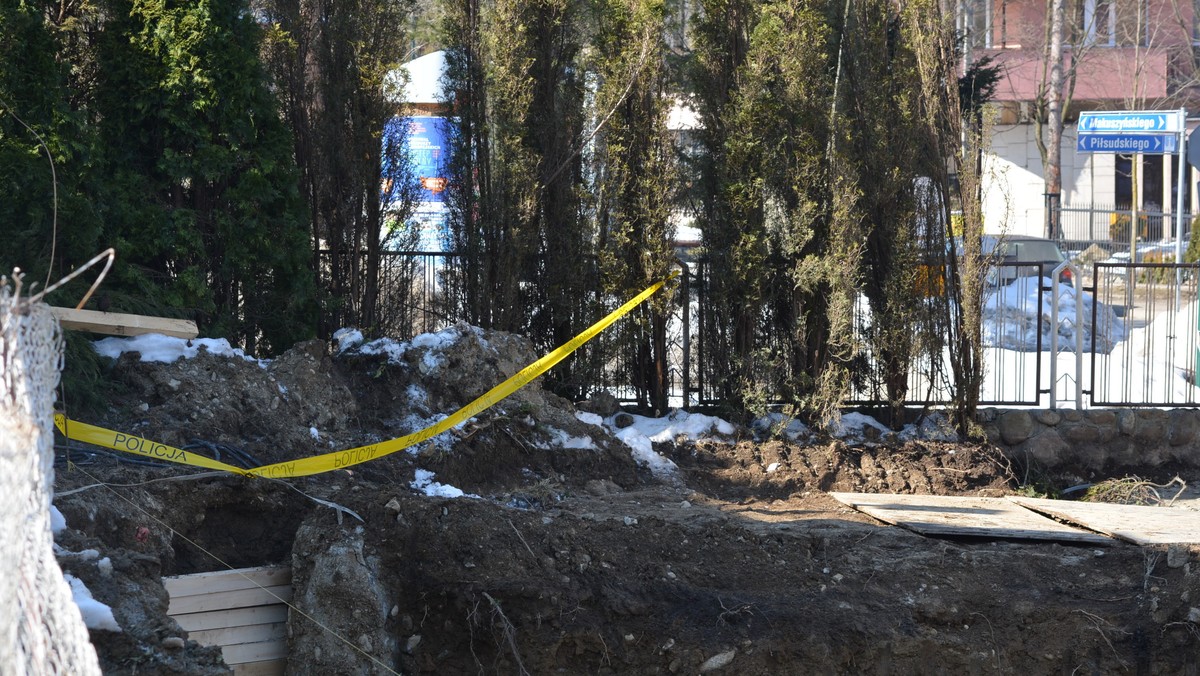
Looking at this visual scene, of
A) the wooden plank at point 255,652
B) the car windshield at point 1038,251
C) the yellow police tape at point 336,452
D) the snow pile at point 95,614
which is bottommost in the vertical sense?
the wooden plank at point 255,652

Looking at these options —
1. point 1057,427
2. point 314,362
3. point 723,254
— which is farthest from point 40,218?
point 1057,427

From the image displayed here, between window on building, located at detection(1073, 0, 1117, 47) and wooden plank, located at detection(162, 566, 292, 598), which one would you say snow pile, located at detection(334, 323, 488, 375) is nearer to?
wooden plank, located at detection(162, 566, 292, 598)

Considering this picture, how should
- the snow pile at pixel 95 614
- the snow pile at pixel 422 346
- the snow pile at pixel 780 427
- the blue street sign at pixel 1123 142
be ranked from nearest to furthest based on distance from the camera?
the snow pile at pixel 95 614 < the snow pile at pixel 422 346 < the snow pile at pixel 780 427 < the blue street sign at pixel 1123 142

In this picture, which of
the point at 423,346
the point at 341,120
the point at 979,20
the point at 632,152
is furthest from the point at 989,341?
the point at 979,20

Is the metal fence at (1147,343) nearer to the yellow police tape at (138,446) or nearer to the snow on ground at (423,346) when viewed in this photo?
the snow on ground at (423,346)

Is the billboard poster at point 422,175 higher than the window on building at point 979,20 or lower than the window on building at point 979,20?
lower

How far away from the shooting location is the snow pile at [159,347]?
7.30 m

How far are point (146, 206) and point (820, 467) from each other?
221 inches

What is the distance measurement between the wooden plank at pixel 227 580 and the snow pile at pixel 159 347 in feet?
6.85

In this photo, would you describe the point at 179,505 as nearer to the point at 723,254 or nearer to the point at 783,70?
the point at 723,254

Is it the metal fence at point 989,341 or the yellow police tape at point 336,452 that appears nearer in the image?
the yellow police tape at point 336,452

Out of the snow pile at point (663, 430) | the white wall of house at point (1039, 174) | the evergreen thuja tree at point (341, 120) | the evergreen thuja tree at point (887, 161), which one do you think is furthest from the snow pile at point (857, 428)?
the white wall of house at point (1039, 174)

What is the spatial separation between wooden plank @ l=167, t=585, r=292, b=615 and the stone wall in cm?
626

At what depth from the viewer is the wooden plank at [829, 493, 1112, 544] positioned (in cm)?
682
